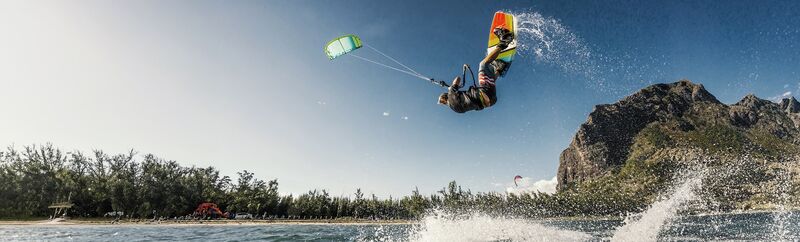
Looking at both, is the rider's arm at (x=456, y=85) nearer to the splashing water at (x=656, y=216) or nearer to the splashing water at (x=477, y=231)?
the splashing water at (x=477, y=231)

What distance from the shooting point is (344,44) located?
575 inches

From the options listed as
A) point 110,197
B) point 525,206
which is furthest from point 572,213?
point 110,197

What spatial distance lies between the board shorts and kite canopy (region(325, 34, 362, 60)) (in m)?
5.55

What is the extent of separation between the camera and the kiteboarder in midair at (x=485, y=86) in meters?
10.4

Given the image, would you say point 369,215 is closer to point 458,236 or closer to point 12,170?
point 12,170

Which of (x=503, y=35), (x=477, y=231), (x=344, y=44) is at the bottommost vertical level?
(x=477, y=231)

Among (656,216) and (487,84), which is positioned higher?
(487,84)

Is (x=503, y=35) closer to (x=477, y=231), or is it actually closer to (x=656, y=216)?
(x=656, y=216)

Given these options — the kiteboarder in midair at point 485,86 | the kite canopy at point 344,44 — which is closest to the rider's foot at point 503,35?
the kiteboarder in midair at point 485,86

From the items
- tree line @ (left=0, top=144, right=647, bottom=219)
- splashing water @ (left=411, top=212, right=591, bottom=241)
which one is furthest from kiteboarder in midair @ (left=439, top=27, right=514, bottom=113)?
tree line @ (left=0, top=144, right=647, bottom=219)

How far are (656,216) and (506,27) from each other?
11.4 m

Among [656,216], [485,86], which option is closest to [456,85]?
[485,86]

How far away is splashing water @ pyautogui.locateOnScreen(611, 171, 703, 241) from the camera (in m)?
16.1

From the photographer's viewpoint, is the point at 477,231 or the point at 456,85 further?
the point at 477,231
